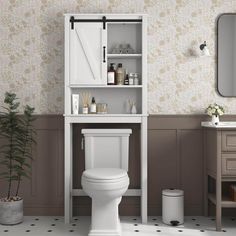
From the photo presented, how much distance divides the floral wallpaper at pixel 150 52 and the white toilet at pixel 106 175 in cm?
53

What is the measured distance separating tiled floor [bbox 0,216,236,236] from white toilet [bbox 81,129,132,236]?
18cm

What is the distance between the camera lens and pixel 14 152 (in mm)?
3826

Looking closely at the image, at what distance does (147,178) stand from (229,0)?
6.55ft

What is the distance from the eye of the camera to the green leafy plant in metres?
3.64

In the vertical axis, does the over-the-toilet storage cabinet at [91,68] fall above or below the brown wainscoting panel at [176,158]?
above

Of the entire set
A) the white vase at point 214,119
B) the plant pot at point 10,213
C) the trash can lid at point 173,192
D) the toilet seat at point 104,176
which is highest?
the white vase at point 214,119

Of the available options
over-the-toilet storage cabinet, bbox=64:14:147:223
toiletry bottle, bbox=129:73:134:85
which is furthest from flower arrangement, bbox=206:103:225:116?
toiletry bottle, bbox=129:73:134:85

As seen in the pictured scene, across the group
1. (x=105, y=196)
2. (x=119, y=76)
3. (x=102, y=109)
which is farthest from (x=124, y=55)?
(x=105, y=196)

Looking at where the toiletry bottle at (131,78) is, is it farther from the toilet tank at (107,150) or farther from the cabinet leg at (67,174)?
the cabinet leg at (67,174)

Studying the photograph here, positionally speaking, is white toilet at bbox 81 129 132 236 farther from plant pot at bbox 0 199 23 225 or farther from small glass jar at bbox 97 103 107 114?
plant pot at bbox 0 199 23 225

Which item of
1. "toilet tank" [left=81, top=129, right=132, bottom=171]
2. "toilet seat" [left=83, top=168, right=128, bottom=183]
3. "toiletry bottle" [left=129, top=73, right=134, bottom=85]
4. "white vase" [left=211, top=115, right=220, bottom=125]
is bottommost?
"toilet seat" [left=83, top=168, right=128, bottom=183]

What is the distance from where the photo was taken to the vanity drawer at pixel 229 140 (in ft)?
11.0

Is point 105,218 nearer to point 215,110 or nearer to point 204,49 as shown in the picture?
point 215,110

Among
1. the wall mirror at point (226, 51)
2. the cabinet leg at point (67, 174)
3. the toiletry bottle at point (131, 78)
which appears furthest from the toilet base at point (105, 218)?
the wall mirror at point (226, 51)
